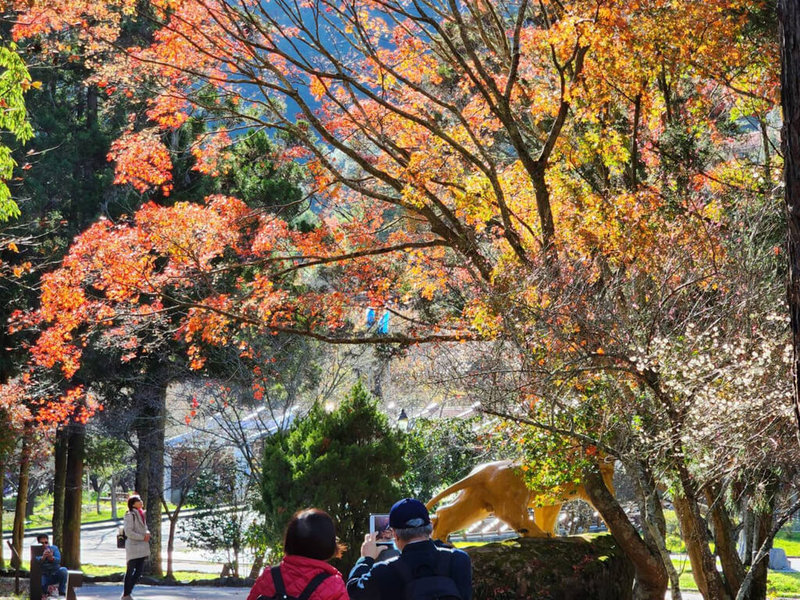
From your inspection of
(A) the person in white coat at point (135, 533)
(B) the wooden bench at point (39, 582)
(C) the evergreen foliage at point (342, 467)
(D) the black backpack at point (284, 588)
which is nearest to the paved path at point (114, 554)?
(C) the evergreen foliage at point (342, 467)

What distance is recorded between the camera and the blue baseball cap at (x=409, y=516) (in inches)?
158

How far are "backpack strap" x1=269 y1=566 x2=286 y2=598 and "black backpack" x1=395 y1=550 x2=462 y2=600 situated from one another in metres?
0.53

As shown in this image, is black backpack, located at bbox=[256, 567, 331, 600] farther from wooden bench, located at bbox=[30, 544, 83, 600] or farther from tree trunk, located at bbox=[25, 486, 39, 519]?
tree trunk, located at bbox=[25, 486, 39, 519]

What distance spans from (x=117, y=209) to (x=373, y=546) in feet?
69.9

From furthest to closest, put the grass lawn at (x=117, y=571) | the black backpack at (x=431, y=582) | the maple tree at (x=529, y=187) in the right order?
1. the grass lawn at (x=117, y=571)
2. the maple tree at (x=529, y=187)
3. the black backpack at (x=431, y=582)

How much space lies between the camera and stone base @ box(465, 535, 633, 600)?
8.73 metres

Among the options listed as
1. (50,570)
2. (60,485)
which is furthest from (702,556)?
(60,485)

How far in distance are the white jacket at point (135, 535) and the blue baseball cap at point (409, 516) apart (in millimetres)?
8134

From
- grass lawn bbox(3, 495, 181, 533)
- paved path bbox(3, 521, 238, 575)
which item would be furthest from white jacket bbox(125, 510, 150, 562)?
grass lawn bbox(3, 495, 181, 533)

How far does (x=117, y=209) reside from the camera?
24.4 m

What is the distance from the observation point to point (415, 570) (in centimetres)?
396

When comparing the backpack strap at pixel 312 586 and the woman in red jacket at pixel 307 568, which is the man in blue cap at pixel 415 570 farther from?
the backpack strap at pixel 312 586

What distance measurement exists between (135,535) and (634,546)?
6.03 meters

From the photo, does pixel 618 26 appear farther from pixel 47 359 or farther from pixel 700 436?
pixel 47 359
